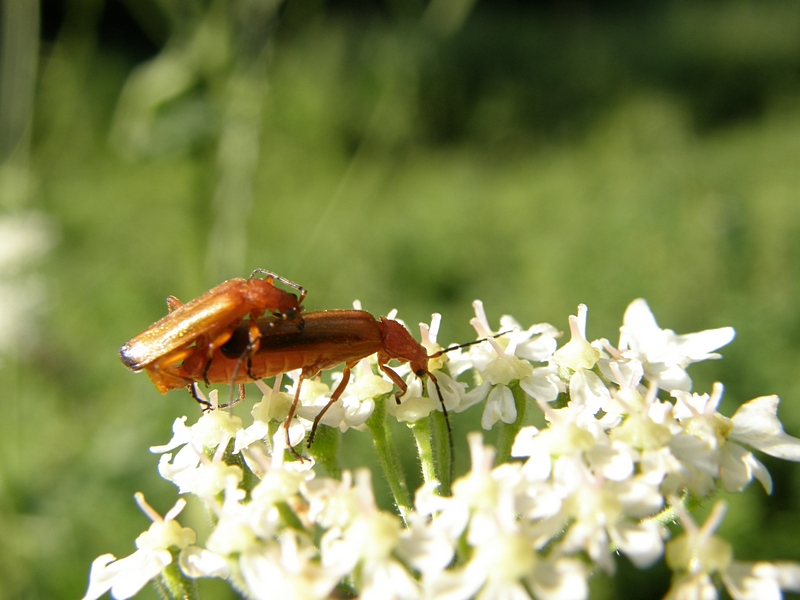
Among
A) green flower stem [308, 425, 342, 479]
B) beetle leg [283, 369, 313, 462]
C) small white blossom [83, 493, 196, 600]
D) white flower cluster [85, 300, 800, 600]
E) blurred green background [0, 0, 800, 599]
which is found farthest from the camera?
blurred green background [0, 0, 800, 599]

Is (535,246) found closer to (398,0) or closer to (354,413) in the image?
(398,0)

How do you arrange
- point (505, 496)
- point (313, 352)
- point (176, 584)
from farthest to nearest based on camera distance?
point (313, 352), point (176, 584), point (505, 496)

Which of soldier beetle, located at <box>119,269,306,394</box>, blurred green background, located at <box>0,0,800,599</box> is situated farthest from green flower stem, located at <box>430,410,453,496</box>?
blurred green background, located at <box>0,0,800,599</box>

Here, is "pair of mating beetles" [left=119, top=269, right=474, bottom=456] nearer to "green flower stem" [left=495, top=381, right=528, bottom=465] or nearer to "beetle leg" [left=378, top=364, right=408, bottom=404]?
"beetle leg" [left=378, top=364, right=408, bottom=404]

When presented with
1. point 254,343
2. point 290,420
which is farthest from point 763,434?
point 254,343

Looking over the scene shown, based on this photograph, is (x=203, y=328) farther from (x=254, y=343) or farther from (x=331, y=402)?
(x=331, y=402)
